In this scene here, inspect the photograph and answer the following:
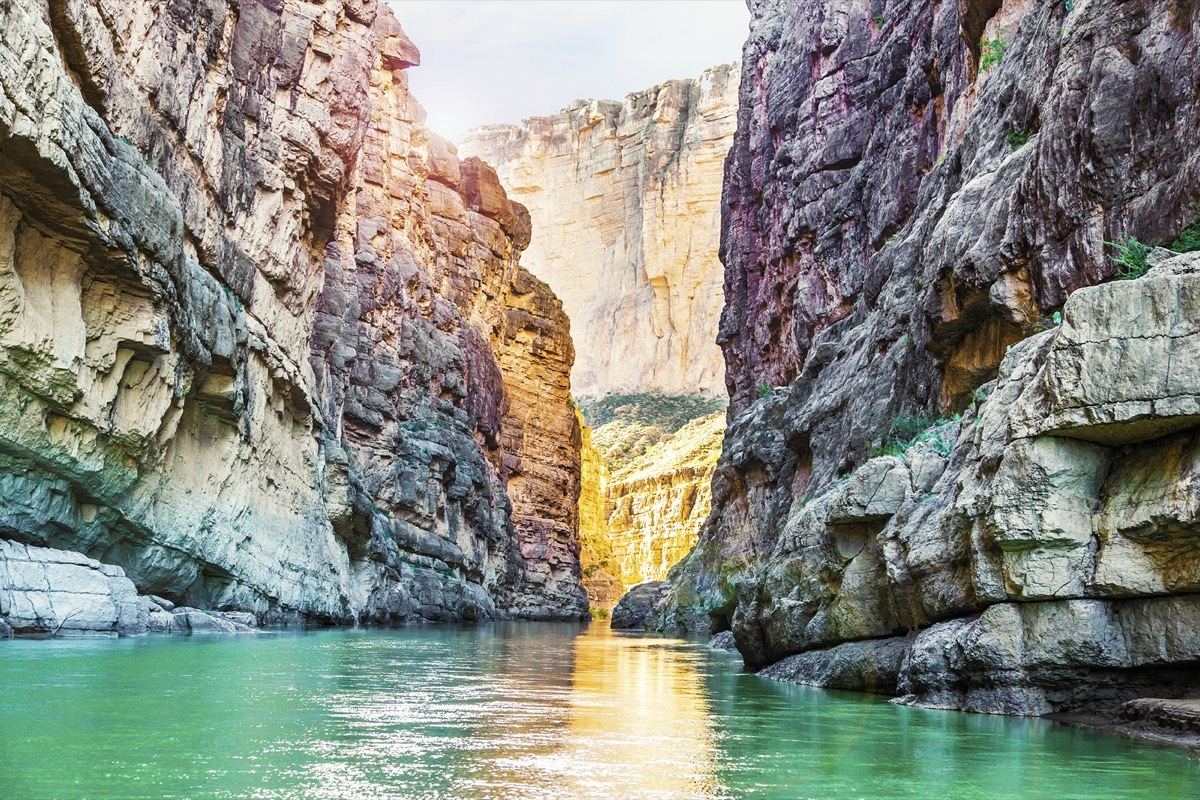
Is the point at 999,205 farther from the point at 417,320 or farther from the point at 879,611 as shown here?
the point at 417,320

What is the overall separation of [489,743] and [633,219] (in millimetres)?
149173

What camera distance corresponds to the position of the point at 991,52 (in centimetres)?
2327

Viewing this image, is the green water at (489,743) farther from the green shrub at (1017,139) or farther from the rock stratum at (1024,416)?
the green shrub at (1017,139)

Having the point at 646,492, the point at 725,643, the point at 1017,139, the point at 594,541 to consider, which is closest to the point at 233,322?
the point at 725,643

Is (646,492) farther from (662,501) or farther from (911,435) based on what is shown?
(911,435)

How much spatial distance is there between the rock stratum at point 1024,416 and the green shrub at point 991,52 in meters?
0.13

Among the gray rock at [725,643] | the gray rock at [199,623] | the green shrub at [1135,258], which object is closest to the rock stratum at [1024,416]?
the green shrub at [1135,258]

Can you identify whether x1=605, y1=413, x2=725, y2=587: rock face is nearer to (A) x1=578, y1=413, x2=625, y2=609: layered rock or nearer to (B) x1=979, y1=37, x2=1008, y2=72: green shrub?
(A) x1=578, y1=413, x2=625, y2=609: layered rock

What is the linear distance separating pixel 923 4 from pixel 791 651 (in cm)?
2674

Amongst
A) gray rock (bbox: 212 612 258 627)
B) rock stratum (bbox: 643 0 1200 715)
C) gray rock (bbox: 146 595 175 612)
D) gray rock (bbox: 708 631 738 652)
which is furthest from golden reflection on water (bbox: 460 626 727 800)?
gray rock (bbox: 708 631 738 652)

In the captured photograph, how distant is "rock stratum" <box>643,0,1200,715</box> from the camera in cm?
848

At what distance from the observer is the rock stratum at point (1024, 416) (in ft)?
27.8

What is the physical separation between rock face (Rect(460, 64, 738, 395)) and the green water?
11848cm

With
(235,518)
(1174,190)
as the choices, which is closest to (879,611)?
(1174,190)
